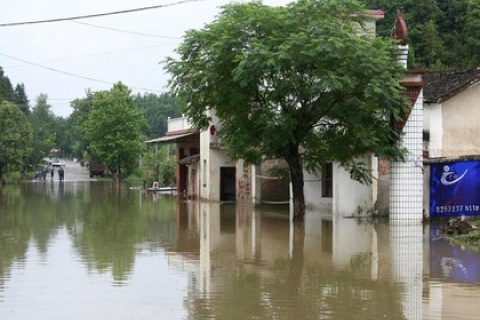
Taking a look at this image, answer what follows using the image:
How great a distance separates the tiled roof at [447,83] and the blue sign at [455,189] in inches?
A: 121

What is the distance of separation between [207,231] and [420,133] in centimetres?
771

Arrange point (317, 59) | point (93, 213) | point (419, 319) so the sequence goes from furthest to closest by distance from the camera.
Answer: point (93, 213), point (317, 59), point (419, 319)

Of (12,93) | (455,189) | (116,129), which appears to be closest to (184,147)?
(116,129)

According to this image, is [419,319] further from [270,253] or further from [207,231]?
[207,231]

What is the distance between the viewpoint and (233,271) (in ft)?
46.1

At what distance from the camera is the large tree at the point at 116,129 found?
239ft

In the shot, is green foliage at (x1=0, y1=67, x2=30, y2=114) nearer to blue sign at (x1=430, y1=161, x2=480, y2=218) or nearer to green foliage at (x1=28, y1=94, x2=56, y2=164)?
green foliage at (x1=28, y1=94, x2=56, y2=164)

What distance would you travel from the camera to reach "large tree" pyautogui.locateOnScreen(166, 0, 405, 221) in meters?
22.2

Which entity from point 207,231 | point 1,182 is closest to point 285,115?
point 207,231

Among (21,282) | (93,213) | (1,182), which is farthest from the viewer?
(1,182)

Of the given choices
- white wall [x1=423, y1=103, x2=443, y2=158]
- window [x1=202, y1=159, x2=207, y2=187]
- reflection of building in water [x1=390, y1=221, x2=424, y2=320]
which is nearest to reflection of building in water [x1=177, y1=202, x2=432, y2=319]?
reflection of building in water [x1=390, y1=221, x2=424, y2=320]

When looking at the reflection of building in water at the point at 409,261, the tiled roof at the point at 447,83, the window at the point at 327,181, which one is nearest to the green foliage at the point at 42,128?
the window at the point at 327,181

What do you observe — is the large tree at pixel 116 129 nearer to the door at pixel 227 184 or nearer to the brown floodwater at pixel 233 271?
the door at pixel 227 184

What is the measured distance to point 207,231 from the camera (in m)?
22.8
